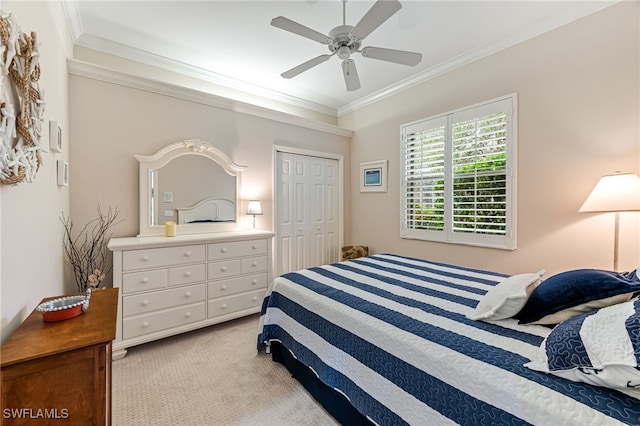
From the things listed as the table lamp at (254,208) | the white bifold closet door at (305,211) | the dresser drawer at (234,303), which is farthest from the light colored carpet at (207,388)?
the white bifold closet door at (305,211)

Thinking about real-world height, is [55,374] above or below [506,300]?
below

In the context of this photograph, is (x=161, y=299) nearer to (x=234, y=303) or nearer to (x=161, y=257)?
(x=161, y=257)

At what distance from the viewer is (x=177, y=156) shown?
2.94 m

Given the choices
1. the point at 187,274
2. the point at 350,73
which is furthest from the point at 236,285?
the point at 350,73

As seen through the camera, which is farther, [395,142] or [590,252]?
[395,142]

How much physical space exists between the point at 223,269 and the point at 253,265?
1.10 feet

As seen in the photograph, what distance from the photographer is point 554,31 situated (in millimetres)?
2500

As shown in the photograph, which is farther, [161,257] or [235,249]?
[235,249]

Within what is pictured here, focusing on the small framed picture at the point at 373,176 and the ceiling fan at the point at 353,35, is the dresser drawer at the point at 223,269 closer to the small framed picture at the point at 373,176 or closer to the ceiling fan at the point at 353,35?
the ceiling fan at the point at 353,35

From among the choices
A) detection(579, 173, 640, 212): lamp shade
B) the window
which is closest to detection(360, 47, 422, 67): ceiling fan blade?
the window

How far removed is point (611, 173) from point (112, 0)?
14.2 ft

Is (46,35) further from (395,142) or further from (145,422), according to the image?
(395,142)

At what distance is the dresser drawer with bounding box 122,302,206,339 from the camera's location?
2.29 metres

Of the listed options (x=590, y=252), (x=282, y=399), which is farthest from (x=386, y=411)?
(x=590, y=252)
